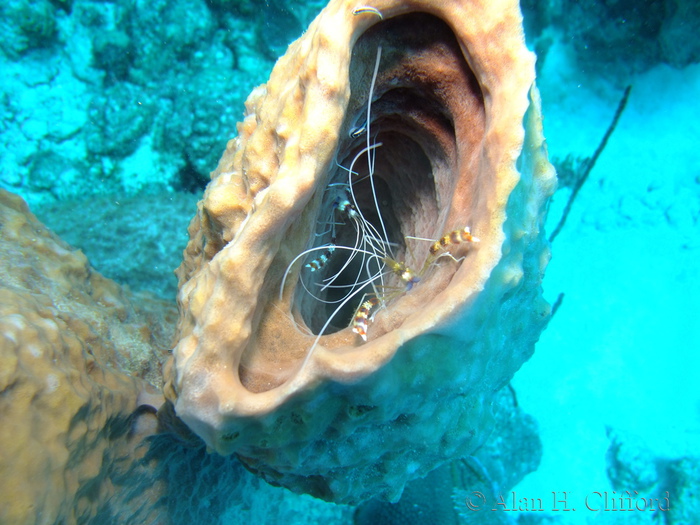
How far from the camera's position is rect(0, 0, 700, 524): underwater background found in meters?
5.98

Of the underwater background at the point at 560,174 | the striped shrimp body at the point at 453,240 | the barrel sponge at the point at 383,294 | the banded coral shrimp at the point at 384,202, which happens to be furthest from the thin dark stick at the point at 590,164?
the striped shrimp body at the point at 453,240

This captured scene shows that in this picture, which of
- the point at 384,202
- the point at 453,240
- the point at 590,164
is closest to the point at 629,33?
the point at 590,164

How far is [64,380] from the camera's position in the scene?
6.69ft

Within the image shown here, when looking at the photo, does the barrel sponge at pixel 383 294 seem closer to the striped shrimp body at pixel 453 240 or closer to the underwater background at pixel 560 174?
the striped shrimp body at pixel 453 240

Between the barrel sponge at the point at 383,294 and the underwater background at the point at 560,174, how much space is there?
3169 mm

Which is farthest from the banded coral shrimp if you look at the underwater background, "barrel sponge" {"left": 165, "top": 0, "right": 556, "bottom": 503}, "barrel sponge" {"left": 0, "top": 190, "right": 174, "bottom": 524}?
the underwater background

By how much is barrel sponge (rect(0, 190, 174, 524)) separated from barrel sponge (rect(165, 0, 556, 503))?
1.80 ft

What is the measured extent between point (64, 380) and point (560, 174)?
8.92m

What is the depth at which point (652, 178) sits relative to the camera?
7.88 metres

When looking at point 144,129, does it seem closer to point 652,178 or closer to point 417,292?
point 417,292

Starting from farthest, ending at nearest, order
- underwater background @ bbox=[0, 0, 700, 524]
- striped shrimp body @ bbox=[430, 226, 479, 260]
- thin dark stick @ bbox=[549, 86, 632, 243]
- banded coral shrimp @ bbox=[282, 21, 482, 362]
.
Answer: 1. thin dark stick @ bbox=[549, 86, 632, 243]
2. underwater background @ bbox=[0, 0, 700, 524]
3. banded coral shrimp @ bbox=[282, 21, 482, 362]
4. striped shrimp body @ bbox=[430, 226, 479, 260]

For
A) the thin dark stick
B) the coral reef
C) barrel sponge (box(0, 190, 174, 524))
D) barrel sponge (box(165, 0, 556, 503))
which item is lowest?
barrel sponge (box(0, 190, 174, 524))

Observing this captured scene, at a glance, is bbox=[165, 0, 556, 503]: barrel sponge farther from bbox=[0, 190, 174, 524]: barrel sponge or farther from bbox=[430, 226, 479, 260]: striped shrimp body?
bbox=[0, 190, 174, 524]: barrel sponge

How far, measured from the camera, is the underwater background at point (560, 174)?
598cm
